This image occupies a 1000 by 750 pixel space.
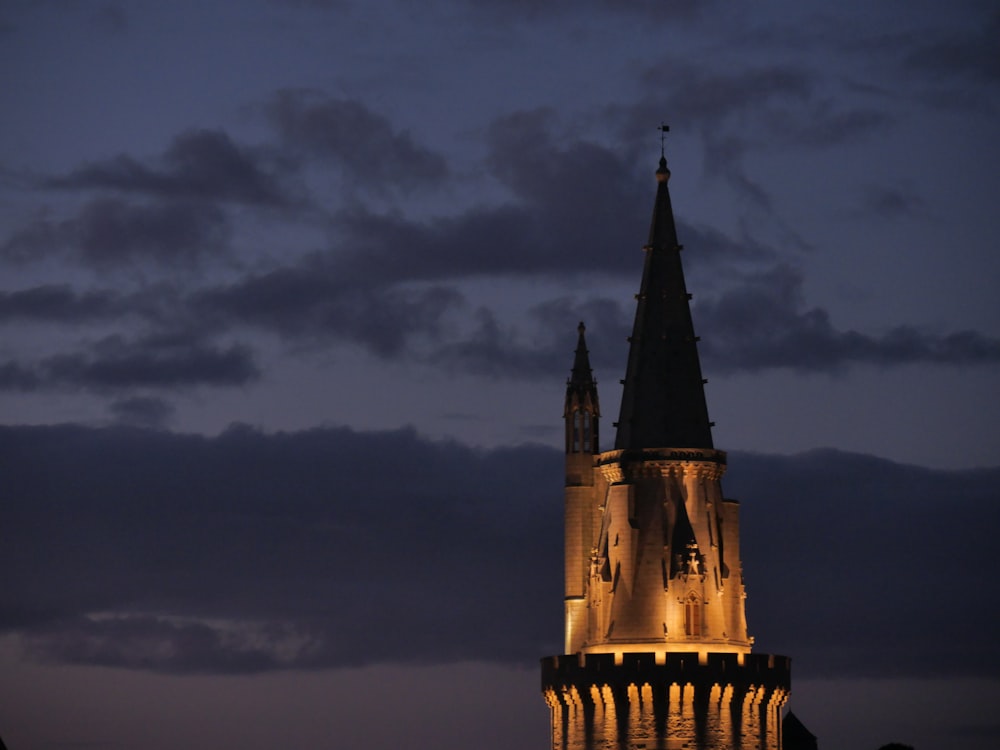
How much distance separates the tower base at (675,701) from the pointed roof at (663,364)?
38.4 feet

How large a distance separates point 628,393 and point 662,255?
26.5 ft

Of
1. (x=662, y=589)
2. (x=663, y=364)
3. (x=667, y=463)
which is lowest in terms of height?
(x=662, y=589)

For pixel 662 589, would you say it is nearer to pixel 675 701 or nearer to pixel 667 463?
pixel 675 701

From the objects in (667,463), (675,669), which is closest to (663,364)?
(667,463)

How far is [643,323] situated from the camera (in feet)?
439

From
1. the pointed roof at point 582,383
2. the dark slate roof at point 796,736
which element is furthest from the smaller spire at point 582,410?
the dark slate roof at point 796,736

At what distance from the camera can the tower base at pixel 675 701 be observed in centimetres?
12700

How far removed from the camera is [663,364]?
5217 inches

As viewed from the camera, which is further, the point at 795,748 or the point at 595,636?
the point at 795,748

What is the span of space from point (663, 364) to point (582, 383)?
767 centimetres

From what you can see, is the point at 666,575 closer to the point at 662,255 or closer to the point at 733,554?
the point at 733,554

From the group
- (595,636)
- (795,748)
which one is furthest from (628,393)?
(795,748)

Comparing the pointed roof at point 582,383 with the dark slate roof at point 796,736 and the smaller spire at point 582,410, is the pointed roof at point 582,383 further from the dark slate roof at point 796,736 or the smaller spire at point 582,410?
the dark slate roof at point 796,736

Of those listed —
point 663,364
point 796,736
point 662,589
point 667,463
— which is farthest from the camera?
point 796,736
